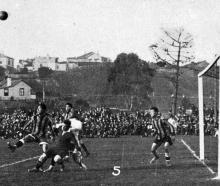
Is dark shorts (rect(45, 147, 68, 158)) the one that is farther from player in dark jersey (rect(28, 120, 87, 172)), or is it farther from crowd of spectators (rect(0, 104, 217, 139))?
crowd of spectators (rect(0, 104, 217, 139))

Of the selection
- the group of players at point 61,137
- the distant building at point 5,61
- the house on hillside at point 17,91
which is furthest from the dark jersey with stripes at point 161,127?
the distant building at point 5,61

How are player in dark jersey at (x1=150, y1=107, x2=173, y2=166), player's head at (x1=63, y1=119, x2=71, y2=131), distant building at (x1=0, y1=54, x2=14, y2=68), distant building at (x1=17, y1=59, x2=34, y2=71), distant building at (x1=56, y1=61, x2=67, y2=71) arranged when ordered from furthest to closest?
distant building at (x1=17, y1=59, x2=34, y2=71) → distant building at (x1=56, y1=61, x2=67, y2=71) → distant building at (x1=0, y1=54, x2=14, y2=68) → player in dark jersey at (x1=150, y1=107, x2=173, y2=166) → player's head at (x1=63, y1=119, x2=71, y2=131)

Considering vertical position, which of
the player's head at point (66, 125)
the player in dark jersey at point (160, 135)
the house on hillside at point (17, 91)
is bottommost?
the player in dark jersey at point (160, 135)

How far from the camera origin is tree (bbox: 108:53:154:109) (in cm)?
6826

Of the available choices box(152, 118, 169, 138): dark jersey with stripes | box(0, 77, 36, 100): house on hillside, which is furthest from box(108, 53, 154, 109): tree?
box(152, 118, 169, 138): dark jersey with stripes

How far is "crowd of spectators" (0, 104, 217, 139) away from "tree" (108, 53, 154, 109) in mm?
26922

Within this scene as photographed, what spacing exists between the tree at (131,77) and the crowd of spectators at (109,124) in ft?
88.3

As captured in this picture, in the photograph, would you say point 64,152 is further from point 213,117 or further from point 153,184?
point 213,117

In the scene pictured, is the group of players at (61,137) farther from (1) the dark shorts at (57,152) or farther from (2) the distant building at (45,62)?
(2) the distant building at (45,62)

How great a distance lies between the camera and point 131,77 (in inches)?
2768

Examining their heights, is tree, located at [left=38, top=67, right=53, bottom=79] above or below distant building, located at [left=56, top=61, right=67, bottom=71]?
below

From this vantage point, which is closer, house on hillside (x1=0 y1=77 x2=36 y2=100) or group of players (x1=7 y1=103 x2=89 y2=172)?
group of players (x1=7 y1=103 x2=89 y2=172)

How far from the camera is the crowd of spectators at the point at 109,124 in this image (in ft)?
117

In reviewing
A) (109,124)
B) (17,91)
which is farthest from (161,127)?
(17,91)
